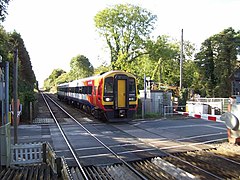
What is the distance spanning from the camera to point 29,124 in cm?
1455

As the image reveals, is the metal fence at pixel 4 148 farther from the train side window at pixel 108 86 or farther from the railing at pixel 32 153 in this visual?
the train side window at pixel 108 86

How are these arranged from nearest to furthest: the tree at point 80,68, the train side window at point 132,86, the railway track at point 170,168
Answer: the railway track at point 170,168 → the train side window at point 132,86 → the tree at point 80,68

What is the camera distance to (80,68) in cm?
7350

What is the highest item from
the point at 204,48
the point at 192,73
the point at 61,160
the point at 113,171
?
the point at 204,48

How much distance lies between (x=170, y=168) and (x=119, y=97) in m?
8.71

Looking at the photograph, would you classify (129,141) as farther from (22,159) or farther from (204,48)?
(204,48)

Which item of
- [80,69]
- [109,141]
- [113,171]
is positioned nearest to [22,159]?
[113,171]

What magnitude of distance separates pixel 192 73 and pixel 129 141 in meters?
32.3

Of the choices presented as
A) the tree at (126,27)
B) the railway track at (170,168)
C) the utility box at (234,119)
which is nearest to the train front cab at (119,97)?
the railway track at (170,168)

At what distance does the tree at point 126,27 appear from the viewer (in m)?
32.6

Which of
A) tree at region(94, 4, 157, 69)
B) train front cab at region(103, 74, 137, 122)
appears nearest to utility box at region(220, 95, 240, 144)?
train front cab at region(103, 74, 137, 122)

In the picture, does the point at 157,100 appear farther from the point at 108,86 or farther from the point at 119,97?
the point at 108,86

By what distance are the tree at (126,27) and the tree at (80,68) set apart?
3915 cm

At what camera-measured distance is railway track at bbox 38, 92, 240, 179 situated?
19.8 feet
